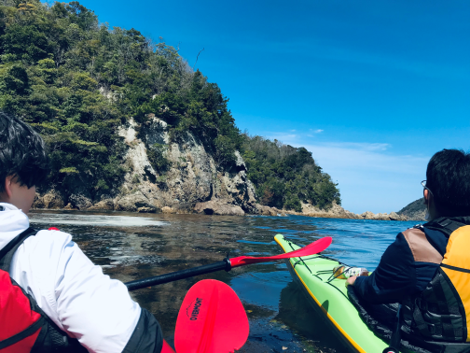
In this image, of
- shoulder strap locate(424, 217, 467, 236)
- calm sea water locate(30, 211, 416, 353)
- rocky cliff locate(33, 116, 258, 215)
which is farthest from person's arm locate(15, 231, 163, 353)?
rocky cliff locate(33, 116, 258, 215)

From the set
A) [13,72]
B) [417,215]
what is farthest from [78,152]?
[417,215]

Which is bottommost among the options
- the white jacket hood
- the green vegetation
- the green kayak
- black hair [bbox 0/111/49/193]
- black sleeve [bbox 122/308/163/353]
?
the green kayak

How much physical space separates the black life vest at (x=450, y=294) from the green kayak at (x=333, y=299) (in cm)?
62

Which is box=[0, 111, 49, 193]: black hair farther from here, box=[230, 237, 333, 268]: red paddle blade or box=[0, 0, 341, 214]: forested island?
box=[0, 0, 341, 214]: forested island

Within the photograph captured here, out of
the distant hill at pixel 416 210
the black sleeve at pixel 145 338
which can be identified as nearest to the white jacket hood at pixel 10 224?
the black sleeve at pixel 145 338

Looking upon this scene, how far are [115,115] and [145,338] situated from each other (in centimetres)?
2627

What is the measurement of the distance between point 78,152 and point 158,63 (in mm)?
15404

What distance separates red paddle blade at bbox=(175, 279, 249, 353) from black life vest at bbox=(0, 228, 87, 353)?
83cm

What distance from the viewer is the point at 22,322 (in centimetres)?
77

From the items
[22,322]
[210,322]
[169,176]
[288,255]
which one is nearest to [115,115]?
[169,176]

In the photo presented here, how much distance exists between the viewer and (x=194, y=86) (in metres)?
30.3

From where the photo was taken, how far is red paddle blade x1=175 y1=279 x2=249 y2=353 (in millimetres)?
1593

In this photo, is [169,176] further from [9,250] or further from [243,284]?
[9,250]

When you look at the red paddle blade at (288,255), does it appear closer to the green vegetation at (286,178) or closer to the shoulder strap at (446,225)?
the shoulder strap at (446,225)
